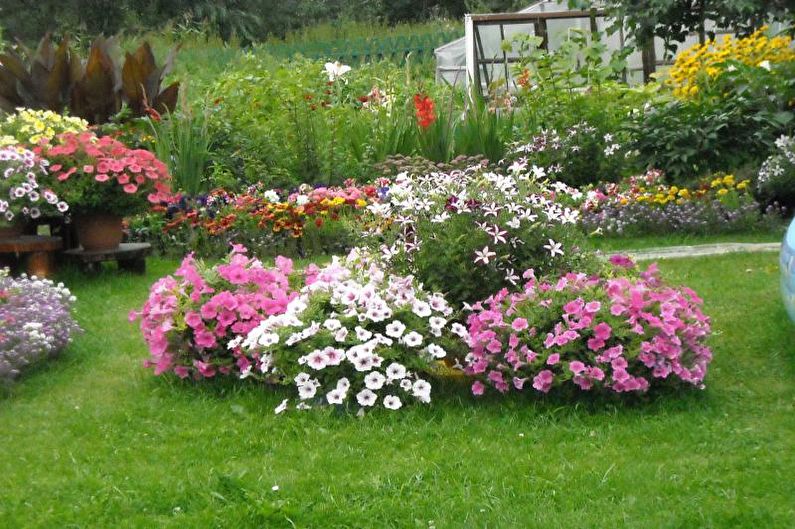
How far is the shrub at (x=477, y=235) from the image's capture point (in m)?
5.29

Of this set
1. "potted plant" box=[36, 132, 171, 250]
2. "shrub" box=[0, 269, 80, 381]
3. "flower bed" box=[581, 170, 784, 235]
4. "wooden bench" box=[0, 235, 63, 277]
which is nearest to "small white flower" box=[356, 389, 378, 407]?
"shrub" box=[0, 269, 80, 381]

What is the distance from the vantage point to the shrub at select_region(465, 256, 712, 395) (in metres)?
4.63

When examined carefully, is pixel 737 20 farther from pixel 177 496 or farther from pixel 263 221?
pixel 177 496

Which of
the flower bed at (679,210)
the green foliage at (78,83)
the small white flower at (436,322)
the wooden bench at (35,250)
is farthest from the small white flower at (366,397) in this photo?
the green foliage at (78,83)

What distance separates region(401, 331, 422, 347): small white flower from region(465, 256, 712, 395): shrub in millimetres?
239

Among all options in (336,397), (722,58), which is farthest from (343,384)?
(722,58)

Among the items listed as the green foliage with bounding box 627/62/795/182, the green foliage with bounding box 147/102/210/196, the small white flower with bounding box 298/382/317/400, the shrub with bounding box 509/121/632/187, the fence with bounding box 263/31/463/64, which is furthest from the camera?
the fence with bounding box 263/31/463/64

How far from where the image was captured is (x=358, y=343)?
483 centimetres

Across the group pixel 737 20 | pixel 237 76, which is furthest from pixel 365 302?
pixel 237 76

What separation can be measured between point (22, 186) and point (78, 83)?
3.26 m

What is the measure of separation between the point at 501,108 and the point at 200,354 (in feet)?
24.2

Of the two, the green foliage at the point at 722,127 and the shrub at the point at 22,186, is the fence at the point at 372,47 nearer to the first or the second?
the green foliage at the point at 722,127

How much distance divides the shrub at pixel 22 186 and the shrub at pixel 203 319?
2.44 m

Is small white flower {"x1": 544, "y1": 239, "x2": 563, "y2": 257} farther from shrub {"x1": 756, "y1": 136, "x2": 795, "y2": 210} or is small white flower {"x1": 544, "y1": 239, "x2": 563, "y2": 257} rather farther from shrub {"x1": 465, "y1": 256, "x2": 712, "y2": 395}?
shrub {"x1": 756, "y1": 136, "x2": 795, "y2": 210}
